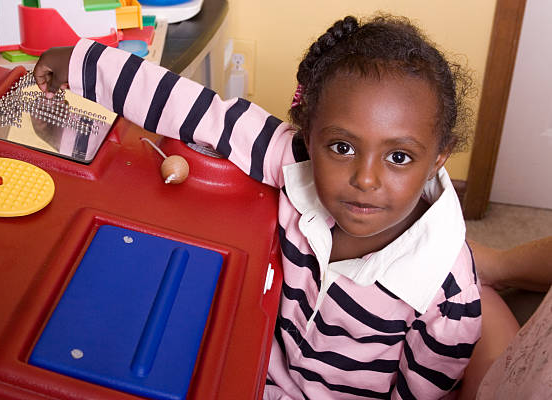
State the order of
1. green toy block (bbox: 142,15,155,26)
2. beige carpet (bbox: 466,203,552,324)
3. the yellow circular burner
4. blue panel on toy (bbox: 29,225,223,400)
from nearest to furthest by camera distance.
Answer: blue panel on toy (bbox: 29,225,223,400) < the yellow circular burner < green toy block (bbox: 142,15,155,26) < beige carpet (bbox: 466,203,552,324)

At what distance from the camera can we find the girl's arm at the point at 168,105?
0.92m

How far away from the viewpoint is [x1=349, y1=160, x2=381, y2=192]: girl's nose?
0.76m

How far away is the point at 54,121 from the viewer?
3.01 ft

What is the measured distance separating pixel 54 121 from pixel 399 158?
49 cm

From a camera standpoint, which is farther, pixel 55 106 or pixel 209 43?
pixel 209 43

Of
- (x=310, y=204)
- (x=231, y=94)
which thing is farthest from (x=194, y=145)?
(x=231, y=94)

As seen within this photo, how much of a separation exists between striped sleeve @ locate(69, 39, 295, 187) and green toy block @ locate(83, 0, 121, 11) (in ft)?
0.69

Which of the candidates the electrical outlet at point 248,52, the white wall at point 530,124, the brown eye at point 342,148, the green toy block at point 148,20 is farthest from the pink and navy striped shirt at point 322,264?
the white wall at point 530,124

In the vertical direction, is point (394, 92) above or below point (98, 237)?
above

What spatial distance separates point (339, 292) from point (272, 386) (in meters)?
0.21

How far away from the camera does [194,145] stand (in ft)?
3.09

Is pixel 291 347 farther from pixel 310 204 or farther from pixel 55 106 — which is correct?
pixel 55 106

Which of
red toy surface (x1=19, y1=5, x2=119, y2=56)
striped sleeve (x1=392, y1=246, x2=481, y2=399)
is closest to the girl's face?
striped sleeve (x1=392, y1=246, x2=481, y2=399)

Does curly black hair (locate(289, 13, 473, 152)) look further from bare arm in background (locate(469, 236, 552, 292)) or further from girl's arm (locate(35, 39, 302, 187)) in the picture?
bare arm in background (locate(469, 236, 552, 292))
